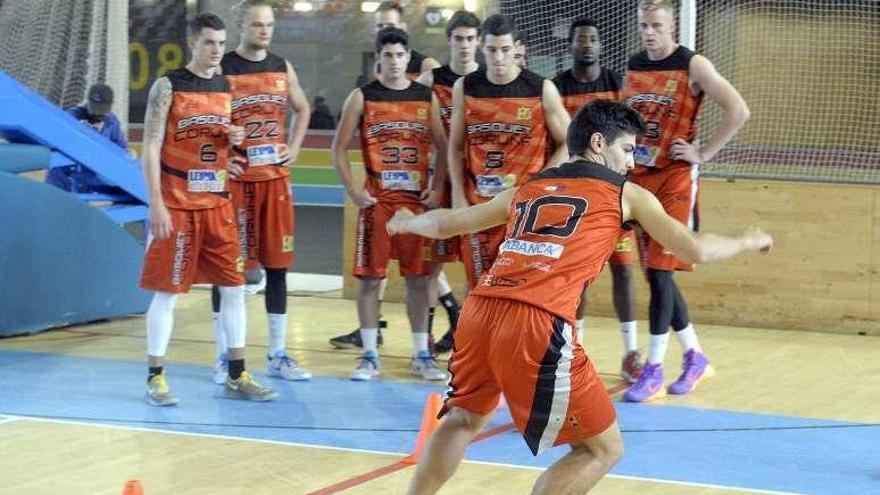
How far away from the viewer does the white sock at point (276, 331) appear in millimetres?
8469

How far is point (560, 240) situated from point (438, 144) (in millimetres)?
3744

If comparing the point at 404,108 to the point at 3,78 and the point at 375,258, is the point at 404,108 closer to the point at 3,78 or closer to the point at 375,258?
the point at 375,258

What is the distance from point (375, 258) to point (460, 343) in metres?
3.60

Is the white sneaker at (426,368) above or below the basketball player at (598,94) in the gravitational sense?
below

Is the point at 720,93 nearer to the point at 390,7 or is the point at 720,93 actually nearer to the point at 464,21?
the point at 464,21

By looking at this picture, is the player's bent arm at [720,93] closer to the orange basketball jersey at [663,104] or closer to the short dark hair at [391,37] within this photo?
the orange basketball jersey at [663,104]

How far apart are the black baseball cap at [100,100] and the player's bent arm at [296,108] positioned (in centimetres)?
336

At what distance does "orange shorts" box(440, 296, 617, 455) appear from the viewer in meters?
4.70

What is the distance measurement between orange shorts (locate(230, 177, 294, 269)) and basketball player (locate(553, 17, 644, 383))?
1.75m

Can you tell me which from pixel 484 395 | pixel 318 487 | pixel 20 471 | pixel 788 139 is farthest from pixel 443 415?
pixel 788 139

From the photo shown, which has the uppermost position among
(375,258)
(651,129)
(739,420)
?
(651,129)

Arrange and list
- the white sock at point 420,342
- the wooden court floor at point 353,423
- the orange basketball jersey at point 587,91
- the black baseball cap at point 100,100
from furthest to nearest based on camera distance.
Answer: the black baseball cap at point 100,100
the white sock at point 420,342
the orange basketball jersey at point 587,91
the wooden court floor at point 353,423

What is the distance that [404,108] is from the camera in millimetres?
8383

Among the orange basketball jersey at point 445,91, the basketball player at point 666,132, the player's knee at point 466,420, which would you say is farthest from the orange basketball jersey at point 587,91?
the player's knee at point 466,420
